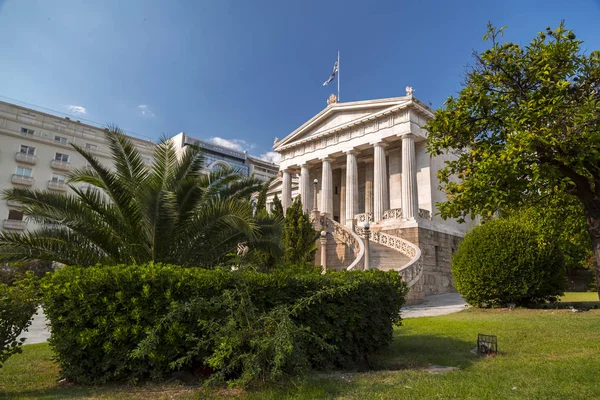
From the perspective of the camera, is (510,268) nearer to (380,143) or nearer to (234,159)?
(380,143)

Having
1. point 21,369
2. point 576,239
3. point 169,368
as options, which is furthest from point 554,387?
point 21,369

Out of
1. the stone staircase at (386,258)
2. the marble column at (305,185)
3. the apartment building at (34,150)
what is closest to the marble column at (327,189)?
the marble column at (305,185)

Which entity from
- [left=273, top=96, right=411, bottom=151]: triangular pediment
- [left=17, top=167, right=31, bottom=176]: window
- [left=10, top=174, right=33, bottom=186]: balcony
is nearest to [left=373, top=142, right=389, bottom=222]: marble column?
[left=273, top=96, right=411, bottom=151]: triangular pediment

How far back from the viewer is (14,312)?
452 cm

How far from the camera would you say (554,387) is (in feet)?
14.5

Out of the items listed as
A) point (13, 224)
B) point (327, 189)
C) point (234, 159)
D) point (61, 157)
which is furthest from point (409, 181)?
point (234, 159)

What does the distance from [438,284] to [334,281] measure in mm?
20511

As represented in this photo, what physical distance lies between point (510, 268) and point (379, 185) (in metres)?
14.9

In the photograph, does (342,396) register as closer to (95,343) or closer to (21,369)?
(95,343)

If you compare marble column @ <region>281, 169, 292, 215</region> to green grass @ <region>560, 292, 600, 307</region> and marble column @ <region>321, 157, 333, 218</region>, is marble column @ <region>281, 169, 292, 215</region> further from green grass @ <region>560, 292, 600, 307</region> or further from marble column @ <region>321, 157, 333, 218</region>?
green grass @ <region>560, 292, 600, 307</region>

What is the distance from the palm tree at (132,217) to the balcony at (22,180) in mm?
35645

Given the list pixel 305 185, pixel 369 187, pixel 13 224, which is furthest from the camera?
pixel 13 224

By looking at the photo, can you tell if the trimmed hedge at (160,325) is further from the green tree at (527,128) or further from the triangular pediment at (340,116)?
the triangular pediment at (340,116)

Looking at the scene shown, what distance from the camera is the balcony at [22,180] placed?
120 feet
